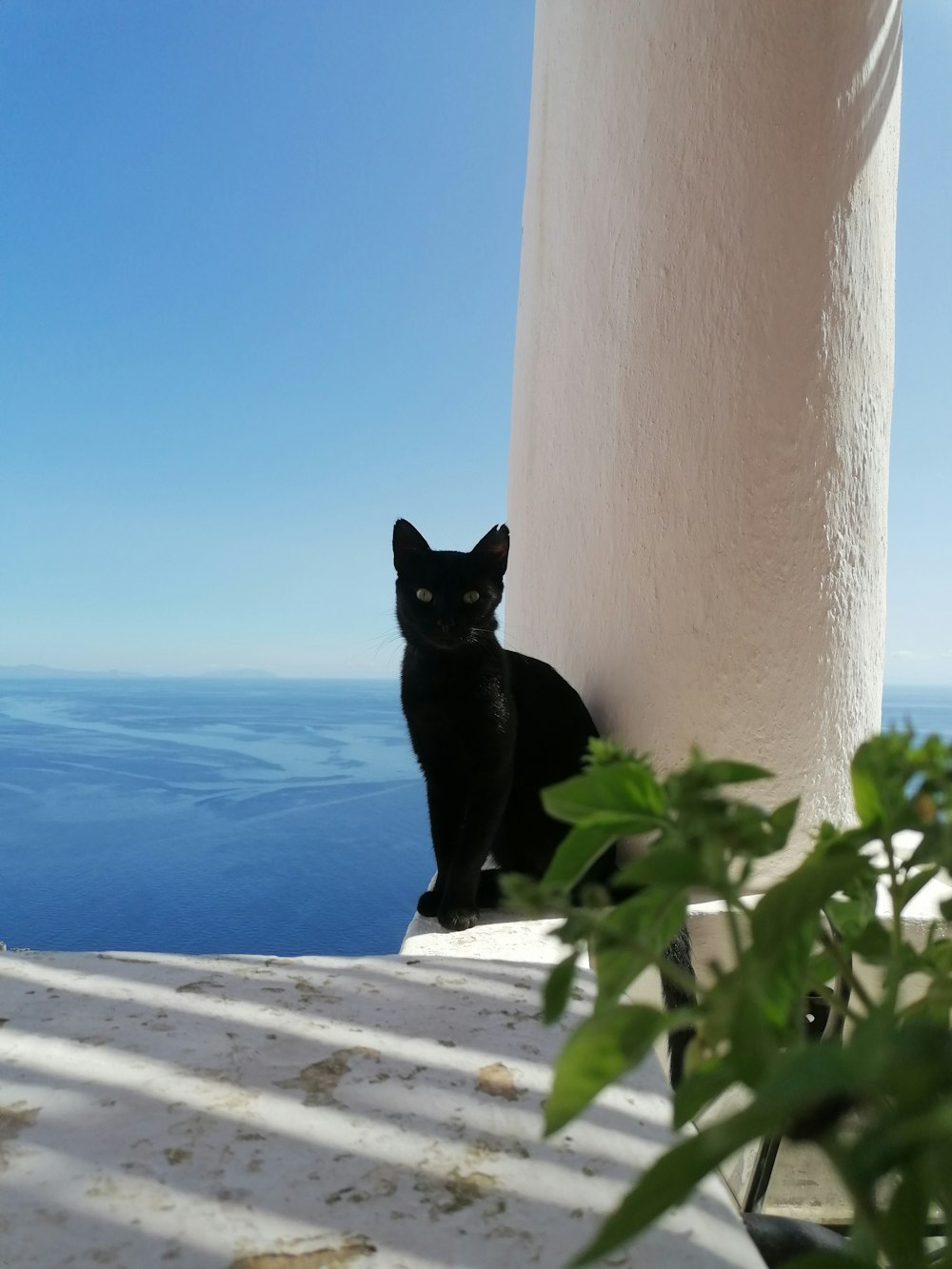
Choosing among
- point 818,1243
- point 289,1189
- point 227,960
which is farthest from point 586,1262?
point 227,960

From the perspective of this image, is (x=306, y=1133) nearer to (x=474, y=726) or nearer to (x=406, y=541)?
(x=474, y=726)

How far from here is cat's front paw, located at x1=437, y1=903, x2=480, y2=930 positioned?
1.40 metres

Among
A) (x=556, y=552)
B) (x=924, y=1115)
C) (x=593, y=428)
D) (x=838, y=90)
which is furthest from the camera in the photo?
(x=556, y=552)

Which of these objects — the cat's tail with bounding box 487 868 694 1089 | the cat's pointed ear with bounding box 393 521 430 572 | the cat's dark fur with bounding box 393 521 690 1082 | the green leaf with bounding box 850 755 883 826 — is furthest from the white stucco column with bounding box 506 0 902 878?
the green leaf with bounding box 850 755 883 826

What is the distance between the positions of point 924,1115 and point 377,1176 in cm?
38

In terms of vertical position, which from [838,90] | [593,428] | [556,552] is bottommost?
[556,552]

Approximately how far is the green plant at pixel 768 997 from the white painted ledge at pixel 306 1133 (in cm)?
24

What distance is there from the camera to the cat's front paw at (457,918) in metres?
1.40

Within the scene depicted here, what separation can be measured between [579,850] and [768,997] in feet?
0.16

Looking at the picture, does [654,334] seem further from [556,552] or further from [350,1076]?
[350,1076]

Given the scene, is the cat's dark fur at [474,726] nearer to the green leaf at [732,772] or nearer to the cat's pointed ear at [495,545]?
the cat's pointed ear at [495,545]

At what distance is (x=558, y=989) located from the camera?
175 mm

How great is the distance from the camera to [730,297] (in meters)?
1.48

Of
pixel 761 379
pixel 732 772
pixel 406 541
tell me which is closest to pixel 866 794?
pixel 732 772
